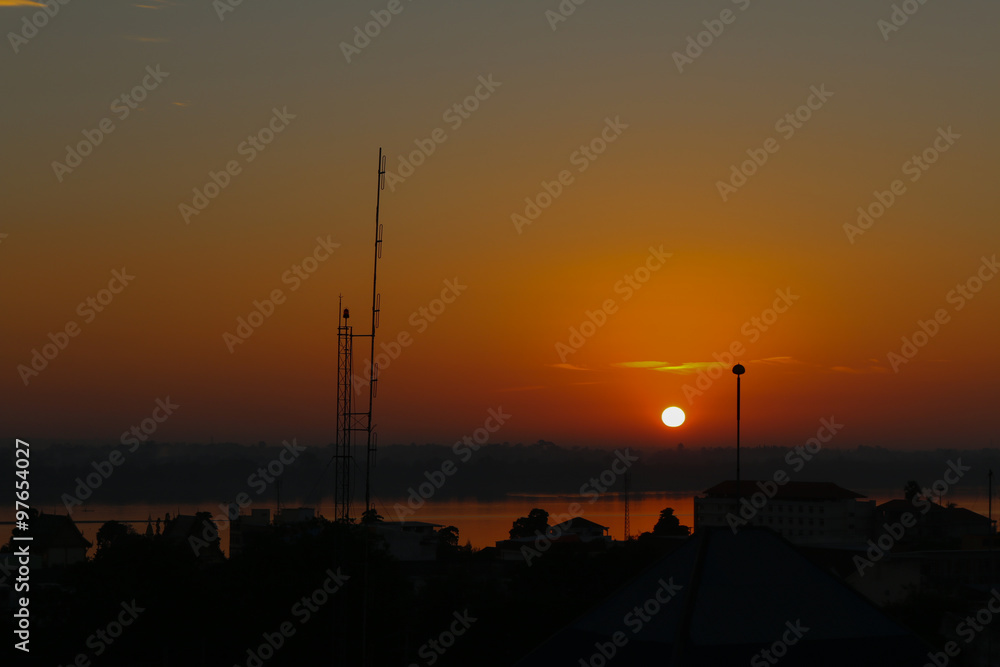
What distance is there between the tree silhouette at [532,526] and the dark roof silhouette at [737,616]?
81254mm

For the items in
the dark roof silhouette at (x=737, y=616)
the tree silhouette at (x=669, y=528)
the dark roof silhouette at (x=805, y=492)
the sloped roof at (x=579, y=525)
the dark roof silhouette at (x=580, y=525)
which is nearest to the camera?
the dark roof silhouette at (x=737, y=616)

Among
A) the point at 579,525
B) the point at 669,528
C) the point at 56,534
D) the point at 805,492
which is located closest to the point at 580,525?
the point at 579,525

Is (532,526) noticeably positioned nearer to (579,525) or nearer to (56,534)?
(579,525)

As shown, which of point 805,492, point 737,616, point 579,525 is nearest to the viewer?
point 737,616

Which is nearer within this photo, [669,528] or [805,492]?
[669,528]

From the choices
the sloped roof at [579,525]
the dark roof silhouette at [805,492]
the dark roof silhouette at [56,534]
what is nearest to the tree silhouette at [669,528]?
the sloped roof at [579,525]

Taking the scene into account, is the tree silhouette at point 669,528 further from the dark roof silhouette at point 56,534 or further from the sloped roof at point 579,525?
the dark roof silhouette at point 56,534

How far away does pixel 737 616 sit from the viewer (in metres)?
6.78

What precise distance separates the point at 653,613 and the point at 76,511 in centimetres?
16318

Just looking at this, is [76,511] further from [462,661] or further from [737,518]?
[737,518]

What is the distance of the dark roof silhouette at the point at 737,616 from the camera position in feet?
21.8

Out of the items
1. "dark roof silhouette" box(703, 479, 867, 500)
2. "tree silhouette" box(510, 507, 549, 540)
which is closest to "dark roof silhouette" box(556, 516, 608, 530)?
"tree silhouette" box(510, 507, 549, 540)

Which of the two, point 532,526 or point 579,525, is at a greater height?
point 579,525

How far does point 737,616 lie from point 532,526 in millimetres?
85631
